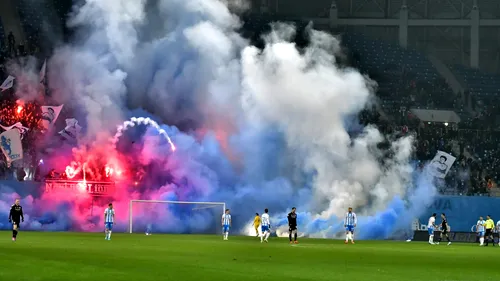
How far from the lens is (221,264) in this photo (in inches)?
1217

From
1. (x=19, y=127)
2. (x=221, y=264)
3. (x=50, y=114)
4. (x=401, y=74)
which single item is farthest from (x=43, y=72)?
(x=221, y=264)

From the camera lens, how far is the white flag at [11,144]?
6178 cm

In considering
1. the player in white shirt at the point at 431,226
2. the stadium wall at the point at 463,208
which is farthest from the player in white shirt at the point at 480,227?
the stadium wall at the point at 463,208

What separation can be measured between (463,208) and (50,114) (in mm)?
28086

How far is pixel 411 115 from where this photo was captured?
7750 centimetres

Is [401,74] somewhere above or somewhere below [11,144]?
above

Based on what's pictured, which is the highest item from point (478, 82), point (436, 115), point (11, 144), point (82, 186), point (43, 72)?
point (478, 82)

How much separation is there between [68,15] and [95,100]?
35.2 ft

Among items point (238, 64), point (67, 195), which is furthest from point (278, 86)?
point (67, 195)

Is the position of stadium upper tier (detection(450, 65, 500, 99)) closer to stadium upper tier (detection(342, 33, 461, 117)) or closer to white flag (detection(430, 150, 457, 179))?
stadium upper tier (detection(342, 33, 461, 117))

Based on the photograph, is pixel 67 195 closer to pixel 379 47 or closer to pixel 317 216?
pixel 317 216

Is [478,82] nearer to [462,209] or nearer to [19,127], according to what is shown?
[462,209]

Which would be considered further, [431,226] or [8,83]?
[8,83]

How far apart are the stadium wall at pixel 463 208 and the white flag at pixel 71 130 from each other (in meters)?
23.6
